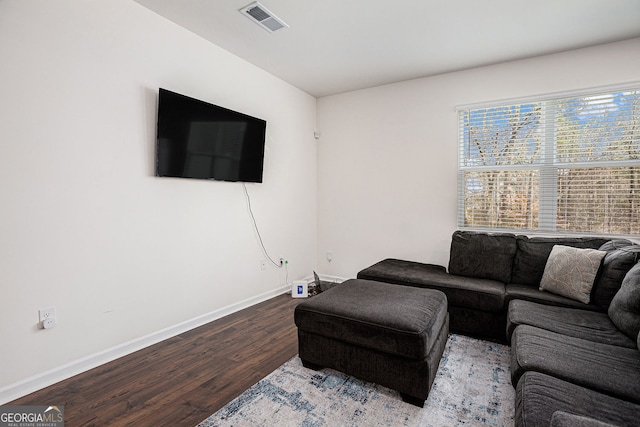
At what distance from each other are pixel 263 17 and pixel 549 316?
121 inches

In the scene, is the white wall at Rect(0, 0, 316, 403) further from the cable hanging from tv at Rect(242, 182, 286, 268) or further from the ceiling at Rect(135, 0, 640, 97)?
the ceiling at Rect(135, 0, 640, 97)

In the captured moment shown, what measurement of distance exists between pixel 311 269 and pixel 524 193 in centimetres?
281

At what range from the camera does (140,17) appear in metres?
2.39

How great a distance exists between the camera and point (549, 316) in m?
2.10

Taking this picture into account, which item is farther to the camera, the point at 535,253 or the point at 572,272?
the point at 535,253

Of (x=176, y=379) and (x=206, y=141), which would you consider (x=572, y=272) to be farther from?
(x=206, y=141)

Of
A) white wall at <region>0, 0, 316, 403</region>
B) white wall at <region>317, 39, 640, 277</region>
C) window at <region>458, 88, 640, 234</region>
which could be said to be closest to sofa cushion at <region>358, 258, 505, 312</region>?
white wall at <region>317, 39, 640, 277</region>

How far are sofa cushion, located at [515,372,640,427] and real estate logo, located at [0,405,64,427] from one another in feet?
7.36

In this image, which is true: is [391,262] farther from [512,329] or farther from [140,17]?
[140,17]

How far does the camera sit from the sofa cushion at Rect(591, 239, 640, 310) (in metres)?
2.20

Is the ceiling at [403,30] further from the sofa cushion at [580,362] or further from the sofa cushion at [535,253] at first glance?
the sofa cushion at [580,362]

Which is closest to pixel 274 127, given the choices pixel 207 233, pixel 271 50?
pixel 271 50

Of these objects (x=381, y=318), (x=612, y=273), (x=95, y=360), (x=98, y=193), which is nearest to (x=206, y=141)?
(x=98, y=193)

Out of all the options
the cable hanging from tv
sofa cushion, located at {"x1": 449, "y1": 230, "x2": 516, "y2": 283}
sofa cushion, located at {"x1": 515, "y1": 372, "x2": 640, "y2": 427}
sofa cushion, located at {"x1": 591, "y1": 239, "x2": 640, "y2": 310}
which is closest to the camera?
sofa cushion, located at {"x1": 515, "y1": 372, "x2": 640, "y2": 427}
